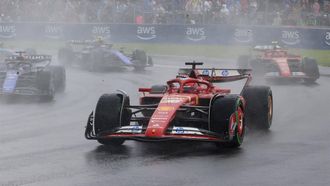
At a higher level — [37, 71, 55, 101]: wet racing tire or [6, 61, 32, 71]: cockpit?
[6, 61, 32, 71]: cockpit

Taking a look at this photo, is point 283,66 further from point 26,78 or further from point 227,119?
point 227,119

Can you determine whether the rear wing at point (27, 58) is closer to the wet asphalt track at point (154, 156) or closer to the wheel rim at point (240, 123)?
the wet asphalt track at point (154, 156)

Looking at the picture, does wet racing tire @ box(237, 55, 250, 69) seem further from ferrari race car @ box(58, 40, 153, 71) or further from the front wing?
the front wing

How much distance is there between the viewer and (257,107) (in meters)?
Answer: 12.1

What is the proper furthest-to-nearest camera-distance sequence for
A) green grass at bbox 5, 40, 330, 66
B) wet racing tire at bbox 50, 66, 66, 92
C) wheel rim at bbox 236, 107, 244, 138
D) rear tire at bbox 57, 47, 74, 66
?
green grass at bbox 5, 40, 330, 66, rear tire at bbox 57, 47, 74, 66, wet racing tire at bbox 50, 66, 66, 92, wheel rim at bbox 236, 107, 244, 138

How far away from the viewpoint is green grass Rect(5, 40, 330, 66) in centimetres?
3159

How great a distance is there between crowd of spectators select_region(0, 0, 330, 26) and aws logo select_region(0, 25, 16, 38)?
0.73m

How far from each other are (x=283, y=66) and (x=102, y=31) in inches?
705

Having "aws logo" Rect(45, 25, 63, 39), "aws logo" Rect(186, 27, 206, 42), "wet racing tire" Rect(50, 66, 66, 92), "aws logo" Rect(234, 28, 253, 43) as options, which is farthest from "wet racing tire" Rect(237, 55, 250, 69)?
"aws logo" Rect(45, 25, 63, 39)

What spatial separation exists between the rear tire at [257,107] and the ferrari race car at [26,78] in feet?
20.7

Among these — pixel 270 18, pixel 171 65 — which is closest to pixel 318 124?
pixel 171 65

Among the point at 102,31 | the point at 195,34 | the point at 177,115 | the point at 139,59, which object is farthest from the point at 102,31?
the point at 177,115

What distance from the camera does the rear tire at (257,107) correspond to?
12117mm

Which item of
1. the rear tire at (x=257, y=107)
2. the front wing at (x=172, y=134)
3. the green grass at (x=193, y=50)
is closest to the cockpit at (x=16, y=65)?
the rear tire at (x=257, y=107)
